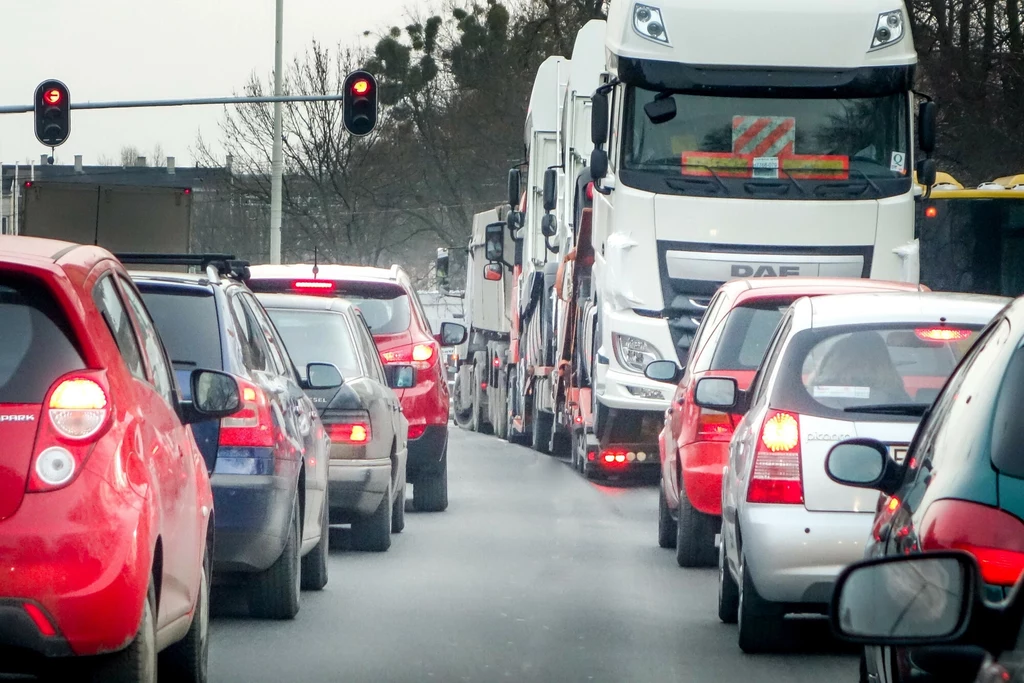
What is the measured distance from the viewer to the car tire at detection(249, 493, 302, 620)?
8.83 m

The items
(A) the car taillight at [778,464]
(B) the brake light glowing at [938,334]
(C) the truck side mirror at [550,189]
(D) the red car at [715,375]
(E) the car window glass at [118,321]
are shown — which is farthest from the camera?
(C) the truck side mirror at [550,189]

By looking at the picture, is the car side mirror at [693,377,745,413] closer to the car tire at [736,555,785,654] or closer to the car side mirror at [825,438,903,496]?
the car tire at [736,555,785,654]

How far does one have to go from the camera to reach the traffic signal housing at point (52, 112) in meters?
28.2

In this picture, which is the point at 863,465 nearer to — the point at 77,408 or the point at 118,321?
the point at 77,408

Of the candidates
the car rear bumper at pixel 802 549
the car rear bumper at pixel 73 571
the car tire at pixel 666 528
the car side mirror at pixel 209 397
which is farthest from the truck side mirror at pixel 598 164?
the car rear bumper at pixel 73 571

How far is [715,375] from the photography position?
10633 mm

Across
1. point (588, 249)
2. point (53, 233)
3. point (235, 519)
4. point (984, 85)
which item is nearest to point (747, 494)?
point (235, 519)

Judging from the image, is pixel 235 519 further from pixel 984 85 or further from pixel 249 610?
pixel 984 85

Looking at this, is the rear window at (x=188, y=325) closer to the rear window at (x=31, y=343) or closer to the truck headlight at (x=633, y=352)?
the rear window at (x=31, y=343)

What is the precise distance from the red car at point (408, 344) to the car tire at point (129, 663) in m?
8.92

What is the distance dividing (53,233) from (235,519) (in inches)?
817

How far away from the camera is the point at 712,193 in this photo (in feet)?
55.3

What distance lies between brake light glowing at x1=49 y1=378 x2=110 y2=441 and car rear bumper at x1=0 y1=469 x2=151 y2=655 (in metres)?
0.12

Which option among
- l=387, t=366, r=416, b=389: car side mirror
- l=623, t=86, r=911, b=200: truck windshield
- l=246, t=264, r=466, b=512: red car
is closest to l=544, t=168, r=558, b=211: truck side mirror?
l=623, t=86, r=911, b=200: truck windshield
